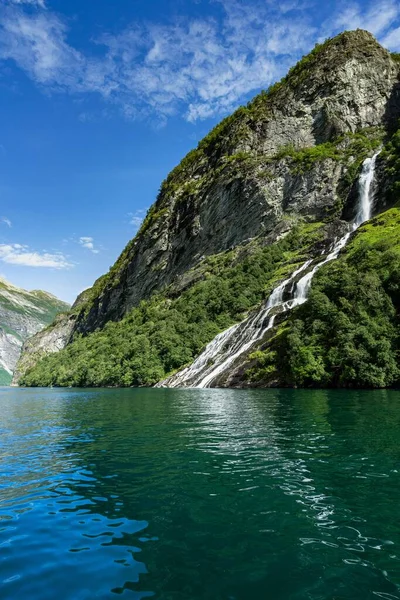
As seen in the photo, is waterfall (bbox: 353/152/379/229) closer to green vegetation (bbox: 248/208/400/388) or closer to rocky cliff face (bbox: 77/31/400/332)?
rocky cliff face (bbox: 77/31/400/332)

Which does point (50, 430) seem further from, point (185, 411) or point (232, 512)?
point (232, 512)

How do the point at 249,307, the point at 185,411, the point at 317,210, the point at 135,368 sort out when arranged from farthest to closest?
1. the point at 317,210
2. the point at 249,307
3. the point at 135,368
4. the point at 185,411

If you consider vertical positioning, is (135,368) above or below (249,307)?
below

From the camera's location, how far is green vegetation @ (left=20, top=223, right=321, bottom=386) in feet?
333

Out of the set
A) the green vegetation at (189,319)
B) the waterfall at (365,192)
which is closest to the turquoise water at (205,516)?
the green vegetation at (189,319)

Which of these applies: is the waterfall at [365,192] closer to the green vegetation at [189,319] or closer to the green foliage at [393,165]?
the green foliage at [393,165]

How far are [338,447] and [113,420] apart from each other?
18.8 metres

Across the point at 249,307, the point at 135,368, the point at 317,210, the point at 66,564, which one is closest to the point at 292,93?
the point at 317,210

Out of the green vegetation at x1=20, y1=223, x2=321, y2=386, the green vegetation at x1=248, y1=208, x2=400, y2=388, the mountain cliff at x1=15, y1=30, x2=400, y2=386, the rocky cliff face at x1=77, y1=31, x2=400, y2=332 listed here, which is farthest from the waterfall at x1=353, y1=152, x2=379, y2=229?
the green vegetation at x1=248, y1=208, x2=400, y2=388

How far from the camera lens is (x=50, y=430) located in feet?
91.6

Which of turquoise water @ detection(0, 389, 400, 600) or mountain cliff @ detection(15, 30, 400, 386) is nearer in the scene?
turquoise water @ detection(0, 389, 400, 600)

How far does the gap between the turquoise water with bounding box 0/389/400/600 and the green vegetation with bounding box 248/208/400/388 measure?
31013 mm

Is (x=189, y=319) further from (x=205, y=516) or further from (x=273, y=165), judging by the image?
(x=205, y=516)

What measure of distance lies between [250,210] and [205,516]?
132610 millimetres
